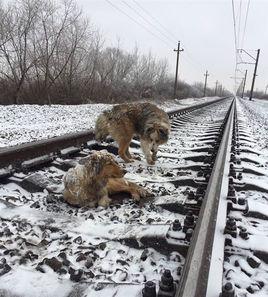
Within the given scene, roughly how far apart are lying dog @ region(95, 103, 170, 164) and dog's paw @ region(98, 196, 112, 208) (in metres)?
2.18

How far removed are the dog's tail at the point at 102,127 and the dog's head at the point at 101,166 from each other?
2.51 m

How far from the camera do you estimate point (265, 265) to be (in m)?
2.46

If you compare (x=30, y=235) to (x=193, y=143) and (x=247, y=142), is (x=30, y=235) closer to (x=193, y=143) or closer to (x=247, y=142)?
(x=193, y=143)

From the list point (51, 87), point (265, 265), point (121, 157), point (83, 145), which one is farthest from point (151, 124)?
point (51, 87)

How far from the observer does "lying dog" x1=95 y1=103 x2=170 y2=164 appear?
230 inches

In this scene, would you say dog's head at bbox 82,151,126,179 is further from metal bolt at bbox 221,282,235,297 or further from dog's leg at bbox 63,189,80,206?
metal bolt at bbox 221,282,235,297

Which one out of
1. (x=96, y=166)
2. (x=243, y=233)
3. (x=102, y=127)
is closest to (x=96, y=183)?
(x=96, y=166)

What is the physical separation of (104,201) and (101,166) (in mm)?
362

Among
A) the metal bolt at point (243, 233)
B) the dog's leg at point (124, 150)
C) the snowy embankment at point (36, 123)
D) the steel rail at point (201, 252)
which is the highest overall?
the steel rail at point (201, 252)

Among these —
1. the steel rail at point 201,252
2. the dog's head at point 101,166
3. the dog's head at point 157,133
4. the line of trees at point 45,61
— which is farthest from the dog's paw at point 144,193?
the line of trees at point 45,61

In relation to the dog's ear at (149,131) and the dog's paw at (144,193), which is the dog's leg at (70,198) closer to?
the dog's paw at (144,193)

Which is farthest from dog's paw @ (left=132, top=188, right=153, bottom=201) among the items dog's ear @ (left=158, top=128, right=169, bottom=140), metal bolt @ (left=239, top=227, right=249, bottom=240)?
dog's ear @ (left=158, top=128, right=169, bottom=140)

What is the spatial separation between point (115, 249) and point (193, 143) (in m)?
5.54

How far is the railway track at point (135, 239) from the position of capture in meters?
2.12
